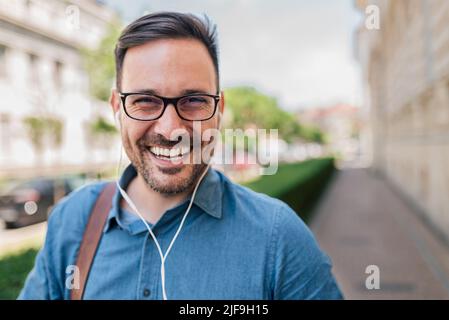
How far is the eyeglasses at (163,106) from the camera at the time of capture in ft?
3.29

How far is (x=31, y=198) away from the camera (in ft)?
22.5

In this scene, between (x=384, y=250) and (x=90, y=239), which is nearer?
(x=90, y=239)

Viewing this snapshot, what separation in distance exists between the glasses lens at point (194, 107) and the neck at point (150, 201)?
8.8 inches

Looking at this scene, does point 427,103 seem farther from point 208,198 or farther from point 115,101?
point 115,101

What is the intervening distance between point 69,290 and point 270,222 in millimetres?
554

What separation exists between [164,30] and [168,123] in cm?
21

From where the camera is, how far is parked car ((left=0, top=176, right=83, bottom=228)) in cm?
632

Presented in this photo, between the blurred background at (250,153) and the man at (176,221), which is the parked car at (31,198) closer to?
the blurred background at (250,153)

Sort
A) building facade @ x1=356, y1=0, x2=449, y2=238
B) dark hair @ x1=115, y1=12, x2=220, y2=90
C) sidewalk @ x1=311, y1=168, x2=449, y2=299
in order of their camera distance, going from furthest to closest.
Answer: building facade @ x1=356, y1=0, x2=449, y2=238
sidewalk @ x1=311, y1=168, x2=449, y2=299
dark hair @ x1=115, y1=12, x2=220, y2=90

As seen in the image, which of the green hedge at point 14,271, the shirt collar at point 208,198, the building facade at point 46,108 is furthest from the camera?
the building facade at point 46,108

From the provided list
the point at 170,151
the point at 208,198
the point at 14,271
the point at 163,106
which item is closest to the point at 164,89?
the point at 163,106

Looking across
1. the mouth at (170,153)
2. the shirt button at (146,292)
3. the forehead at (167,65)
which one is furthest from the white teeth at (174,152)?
the shirt button at (146,292)

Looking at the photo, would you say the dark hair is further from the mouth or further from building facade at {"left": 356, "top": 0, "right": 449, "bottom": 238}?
building facade at {"left": 356, "top": 0, "right": 449, "bottom": 238}

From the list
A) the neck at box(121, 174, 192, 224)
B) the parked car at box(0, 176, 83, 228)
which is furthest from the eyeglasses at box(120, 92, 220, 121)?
the parked car at box(0, 176, 83, 228)
